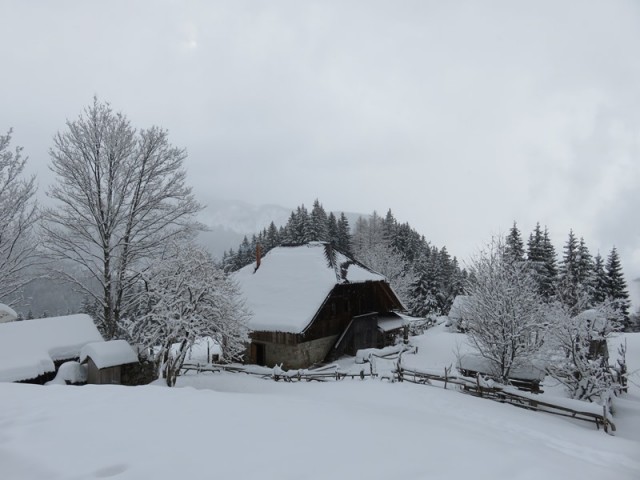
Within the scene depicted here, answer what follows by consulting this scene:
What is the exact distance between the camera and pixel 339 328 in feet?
80.4

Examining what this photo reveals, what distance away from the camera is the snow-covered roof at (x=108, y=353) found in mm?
14781

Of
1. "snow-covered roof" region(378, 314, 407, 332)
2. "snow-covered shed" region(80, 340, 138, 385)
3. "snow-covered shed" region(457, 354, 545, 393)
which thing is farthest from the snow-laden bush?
"snow-covered shed" region(80, 340, 138, 385)

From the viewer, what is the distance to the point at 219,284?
1673 centimetres

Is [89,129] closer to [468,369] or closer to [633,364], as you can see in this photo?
[468,369]

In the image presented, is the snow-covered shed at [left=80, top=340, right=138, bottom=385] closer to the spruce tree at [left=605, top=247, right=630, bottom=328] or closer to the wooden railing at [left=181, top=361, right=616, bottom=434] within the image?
the wooden railing at [left=181, top=361, right=616, bottom=434]

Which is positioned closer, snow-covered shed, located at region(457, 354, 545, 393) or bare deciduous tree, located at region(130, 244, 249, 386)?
bare deciduous tree, located at region(130, 244, 249, 386)

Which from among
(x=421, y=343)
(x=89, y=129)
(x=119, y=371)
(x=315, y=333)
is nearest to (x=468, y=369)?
(x=315, y=333)

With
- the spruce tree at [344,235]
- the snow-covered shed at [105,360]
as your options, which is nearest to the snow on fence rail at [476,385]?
the snow-covered shed at [105,360]

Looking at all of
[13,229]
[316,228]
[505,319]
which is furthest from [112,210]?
[316,228]

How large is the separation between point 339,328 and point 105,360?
1444 cm

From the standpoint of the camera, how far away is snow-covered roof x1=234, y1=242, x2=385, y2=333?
857 inches

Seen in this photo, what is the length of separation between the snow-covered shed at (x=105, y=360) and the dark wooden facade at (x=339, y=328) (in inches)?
331

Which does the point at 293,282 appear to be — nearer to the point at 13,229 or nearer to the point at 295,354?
the point at 295,354

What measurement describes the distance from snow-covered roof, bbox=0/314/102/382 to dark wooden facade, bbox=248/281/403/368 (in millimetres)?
9541
